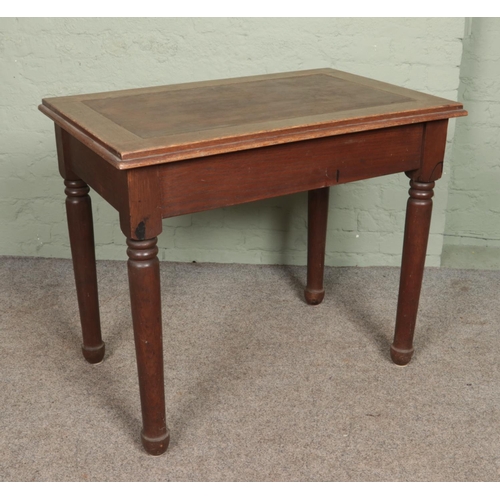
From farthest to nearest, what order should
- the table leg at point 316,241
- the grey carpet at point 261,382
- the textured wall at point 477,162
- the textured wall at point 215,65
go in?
the textured wall at point 477,162
the textured wall at point 215,65
the table leg at point 316,241
the grey carpet at point 261,382

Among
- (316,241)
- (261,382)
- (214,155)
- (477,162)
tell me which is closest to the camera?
(214,155)

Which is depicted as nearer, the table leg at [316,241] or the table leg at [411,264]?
the table leg at [411,264]

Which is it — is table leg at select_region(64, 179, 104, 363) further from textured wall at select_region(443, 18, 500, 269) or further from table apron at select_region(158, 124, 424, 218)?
textured wall at select_region(443, 18, 500, 269)

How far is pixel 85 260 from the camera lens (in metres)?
2.11

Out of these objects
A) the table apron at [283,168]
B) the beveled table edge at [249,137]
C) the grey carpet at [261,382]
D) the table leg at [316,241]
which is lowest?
the grey carpet at [261,382]

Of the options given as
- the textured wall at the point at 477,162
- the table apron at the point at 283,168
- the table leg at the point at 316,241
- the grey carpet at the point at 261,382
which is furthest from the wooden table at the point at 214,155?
the textured wall at the point at 477,162

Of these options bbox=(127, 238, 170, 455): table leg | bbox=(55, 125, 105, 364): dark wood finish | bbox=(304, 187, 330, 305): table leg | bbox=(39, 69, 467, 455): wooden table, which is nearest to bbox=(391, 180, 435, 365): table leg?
bbox=(39, 69, 467, 455): wooden table

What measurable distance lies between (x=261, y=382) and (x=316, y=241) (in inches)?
24.1

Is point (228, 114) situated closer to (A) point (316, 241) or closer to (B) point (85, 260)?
(B) point (85, 260)

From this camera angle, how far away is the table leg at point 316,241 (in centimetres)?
251

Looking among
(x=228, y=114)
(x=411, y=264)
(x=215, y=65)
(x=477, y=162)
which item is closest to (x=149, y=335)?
(x=228, y=114)

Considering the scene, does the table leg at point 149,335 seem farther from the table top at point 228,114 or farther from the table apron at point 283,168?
the table top at point 228,114
